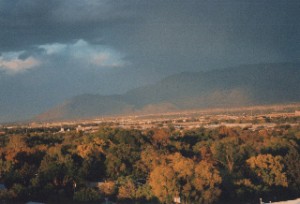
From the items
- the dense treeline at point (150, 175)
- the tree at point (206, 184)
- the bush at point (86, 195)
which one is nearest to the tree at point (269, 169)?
the dense treeline at point (150, 175)

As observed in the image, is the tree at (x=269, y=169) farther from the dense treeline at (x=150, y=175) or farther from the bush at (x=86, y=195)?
the bush at (x=86, y=195)

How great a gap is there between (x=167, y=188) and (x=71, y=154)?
1671cm

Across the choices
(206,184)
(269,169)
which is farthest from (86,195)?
(269,169)

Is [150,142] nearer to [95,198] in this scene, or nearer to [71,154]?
[71,154]

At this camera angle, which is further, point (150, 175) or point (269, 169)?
point (269, 169)

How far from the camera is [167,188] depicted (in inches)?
1658

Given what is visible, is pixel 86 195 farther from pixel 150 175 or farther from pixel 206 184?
pixel 206 184

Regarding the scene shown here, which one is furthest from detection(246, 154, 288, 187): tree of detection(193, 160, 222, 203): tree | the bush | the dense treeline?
the bush

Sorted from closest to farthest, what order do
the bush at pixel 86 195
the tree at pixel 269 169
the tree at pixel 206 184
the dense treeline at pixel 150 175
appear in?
the tree at pixel 206 184, the dense treeline at pixel 150 175, the bush at pixel 86 195, the tree at pixel 269 169

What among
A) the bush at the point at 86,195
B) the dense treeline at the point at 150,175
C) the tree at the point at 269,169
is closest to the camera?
the dense treeline at the point at 150,175

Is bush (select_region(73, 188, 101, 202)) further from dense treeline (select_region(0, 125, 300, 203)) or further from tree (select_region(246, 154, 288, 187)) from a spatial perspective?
tree (select_region(246, 154, 288, 187))

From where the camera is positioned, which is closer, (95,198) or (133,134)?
(95,198)

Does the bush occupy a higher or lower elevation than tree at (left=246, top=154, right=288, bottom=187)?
lower

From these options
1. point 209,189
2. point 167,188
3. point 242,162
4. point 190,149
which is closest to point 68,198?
point 167,188
